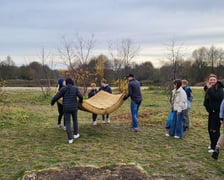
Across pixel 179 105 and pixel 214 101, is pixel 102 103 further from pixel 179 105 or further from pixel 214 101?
pixel 214 101

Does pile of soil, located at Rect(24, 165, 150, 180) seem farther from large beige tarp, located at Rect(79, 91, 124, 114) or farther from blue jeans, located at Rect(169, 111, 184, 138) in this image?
blue jeans, located at Rect(169, 111, 184, 138)

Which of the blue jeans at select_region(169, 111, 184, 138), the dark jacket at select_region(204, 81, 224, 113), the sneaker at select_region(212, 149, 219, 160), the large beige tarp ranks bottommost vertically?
the sneaker at select_region(212, 149, 219, 160)

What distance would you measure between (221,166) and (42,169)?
323 cm

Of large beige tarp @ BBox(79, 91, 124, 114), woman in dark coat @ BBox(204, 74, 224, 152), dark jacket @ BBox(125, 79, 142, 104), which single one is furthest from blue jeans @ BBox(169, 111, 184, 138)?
large beige tarp @ BBox(79, 91, 124, 114)

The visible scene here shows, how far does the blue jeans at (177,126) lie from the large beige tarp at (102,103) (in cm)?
152

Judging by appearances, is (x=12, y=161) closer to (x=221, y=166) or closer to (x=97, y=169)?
(x=97, y=169)

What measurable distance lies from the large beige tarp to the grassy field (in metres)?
0.65

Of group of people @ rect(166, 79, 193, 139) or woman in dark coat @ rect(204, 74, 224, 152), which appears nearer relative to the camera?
woman in dark coat @ rect(204, 74, 224, 152)

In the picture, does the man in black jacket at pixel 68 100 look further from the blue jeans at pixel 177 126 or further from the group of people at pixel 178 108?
the blue jeans at pixel 177 126

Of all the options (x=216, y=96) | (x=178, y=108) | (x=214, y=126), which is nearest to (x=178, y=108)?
(x=178, y=108)

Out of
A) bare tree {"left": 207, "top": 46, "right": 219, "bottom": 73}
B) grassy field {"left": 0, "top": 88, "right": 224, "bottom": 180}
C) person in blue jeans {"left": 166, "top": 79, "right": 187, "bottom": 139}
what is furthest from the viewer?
bare tree {"left": 207, "top": 46, "right": 219, "bottom": 73}

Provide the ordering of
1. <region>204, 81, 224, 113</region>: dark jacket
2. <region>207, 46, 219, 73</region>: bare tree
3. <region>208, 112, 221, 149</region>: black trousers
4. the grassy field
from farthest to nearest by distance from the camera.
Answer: <region>207, 46, 219, 73</region>: bare tree
<region>208, 112, 221, 149</region>: black trousers
<region>204, 81, 224, 113</region>: dark jacket
the grassy field

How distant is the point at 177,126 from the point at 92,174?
361 centimetres

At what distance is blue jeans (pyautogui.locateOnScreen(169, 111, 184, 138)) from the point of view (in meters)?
7.70
